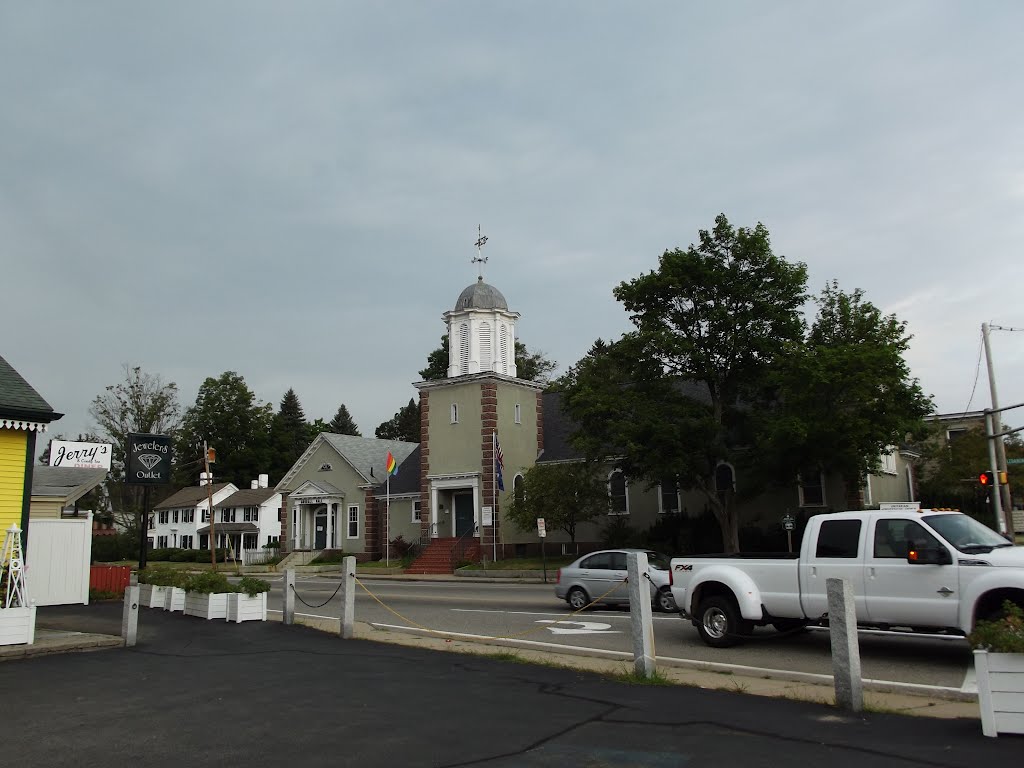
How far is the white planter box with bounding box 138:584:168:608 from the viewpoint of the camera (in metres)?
20.2

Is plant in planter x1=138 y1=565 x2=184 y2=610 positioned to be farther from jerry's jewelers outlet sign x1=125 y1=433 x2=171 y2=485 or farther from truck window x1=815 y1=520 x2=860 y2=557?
truck window x1=815 y1=520 x2=860 y2=557

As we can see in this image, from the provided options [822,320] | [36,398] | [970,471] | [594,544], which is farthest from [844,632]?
[970,471]

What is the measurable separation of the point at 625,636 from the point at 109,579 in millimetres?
17783

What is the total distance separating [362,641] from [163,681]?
4171mm

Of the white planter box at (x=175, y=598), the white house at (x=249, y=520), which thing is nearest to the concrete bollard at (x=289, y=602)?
the white planter box at (x=175, y=598)

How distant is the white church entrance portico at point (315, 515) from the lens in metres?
50.9

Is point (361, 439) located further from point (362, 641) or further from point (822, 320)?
point (362, 641)

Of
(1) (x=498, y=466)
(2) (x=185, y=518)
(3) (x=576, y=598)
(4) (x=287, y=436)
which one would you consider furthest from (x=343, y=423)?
(3) (x=576, y=598)

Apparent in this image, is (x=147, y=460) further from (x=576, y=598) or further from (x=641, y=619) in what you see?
(x=641, y=619)

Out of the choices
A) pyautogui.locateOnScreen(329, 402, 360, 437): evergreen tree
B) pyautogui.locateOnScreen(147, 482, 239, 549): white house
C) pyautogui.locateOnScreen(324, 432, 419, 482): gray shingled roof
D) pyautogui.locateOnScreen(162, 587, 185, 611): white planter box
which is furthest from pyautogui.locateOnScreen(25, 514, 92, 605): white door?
pyautogui.locateOnScreen(329, 402, 360, 437): evergreen tree

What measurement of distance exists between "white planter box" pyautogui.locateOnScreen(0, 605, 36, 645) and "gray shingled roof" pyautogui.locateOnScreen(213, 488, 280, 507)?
58.6 metres

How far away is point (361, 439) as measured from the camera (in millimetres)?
56219

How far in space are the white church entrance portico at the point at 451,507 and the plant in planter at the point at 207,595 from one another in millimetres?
23963

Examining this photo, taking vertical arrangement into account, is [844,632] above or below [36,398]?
below
